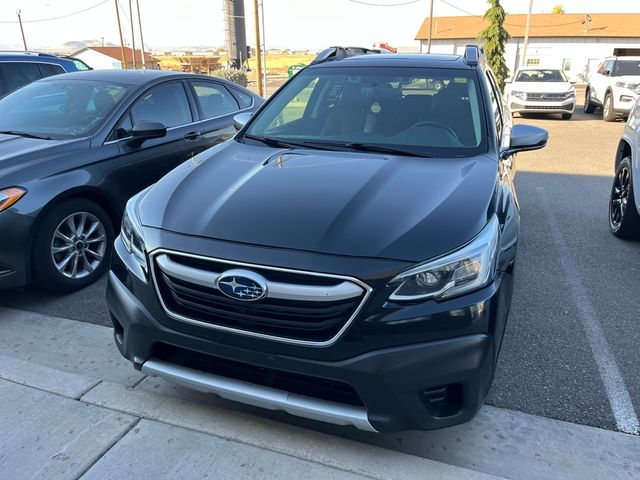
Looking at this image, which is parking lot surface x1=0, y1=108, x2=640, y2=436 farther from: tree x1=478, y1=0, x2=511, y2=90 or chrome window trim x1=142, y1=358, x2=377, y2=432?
tree x1=478, y1=0, x2=511, y2=90

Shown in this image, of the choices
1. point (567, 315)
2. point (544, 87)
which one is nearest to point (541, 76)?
point (544, 87)

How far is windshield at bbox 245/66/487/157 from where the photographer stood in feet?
10.7

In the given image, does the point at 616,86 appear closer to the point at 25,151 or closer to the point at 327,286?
the point at 25,151

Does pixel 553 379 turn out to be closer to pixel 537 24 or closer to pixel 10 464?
pixel 10 464

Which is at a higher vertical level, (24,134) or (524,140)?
(524,140)

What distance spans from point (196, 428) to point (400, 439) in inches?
38.8

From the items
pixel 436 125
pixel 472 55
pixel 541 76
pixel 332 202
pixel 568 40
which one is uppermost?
pixel 472 55

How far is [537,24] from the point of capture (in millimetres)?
55469

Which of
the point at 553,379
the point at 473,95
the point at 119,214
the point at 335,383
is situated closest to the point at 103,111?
the point at 119,214

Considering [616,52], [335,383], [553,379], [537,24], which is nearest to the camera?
[335,383]

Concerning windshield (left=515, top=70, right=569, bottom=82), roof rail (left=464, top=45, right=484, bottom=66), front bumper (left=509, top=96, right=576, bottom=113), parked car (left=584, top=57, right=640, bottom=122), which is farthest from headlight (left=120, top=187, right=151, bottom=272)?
windshield (left=515, top=70, right=569, bottom=82)

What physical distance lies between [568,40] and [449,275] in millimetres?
58483

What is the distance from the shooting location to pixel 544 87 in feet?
50.9

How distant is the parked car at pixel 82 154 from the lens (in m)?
3.65
